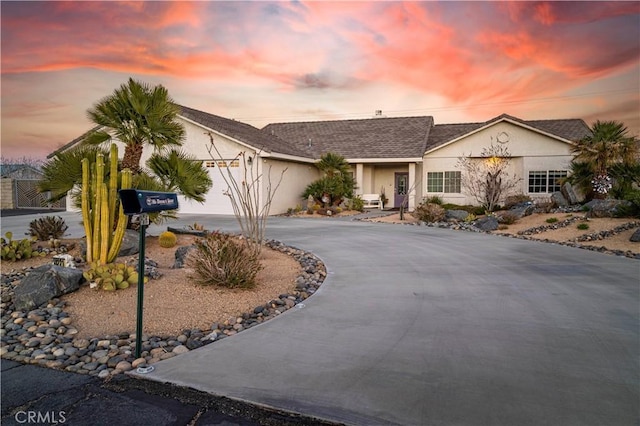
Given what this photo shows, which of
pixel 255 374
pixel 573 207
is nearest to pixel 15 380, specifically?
pixel 255 374

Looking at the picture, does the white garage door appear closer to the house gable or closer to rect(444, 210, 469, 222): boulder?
rect(444, 210, 469, 222): boulder

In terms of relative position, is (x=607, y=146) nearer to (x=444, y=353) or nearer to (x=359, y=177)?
(x=359, y=177)

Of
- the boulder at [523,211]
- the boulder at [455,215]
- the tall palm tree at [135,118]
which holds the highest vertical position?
the tall palm tree at [135,118]

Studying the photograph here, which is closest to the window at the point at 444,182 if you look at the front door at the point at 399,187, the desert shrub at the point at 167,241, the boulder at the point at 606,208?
the front door at the point at 399,187

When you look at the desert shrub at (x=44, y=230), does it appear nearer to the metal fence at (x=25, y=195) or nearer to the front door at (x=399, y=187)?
the metal fence at (x=25, y=195)

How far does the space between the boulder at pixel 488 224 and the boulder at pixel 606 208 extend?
3.09 metres

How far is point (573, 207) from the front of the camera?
56.4ft

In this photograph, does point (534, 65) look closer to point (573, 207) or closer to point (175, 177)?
point (573, 207)

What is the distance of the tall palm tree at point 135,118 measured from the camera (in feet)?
29.8

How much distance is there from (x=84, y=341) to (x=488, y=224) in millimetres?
13260

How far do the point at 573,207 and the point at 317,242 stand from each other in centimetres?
1221

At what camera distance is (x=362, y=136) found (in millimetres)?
26219

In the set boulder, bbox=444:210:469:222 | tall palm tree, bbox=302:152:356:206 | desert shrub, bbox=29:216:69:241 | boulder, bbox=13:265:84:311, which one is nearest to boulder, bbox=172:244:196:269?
boulder, bbox=13:265:84:311

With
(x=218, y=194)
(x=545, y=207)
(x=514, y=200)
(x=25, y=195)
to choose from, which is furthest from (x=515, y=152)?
(x=25, y=195)
